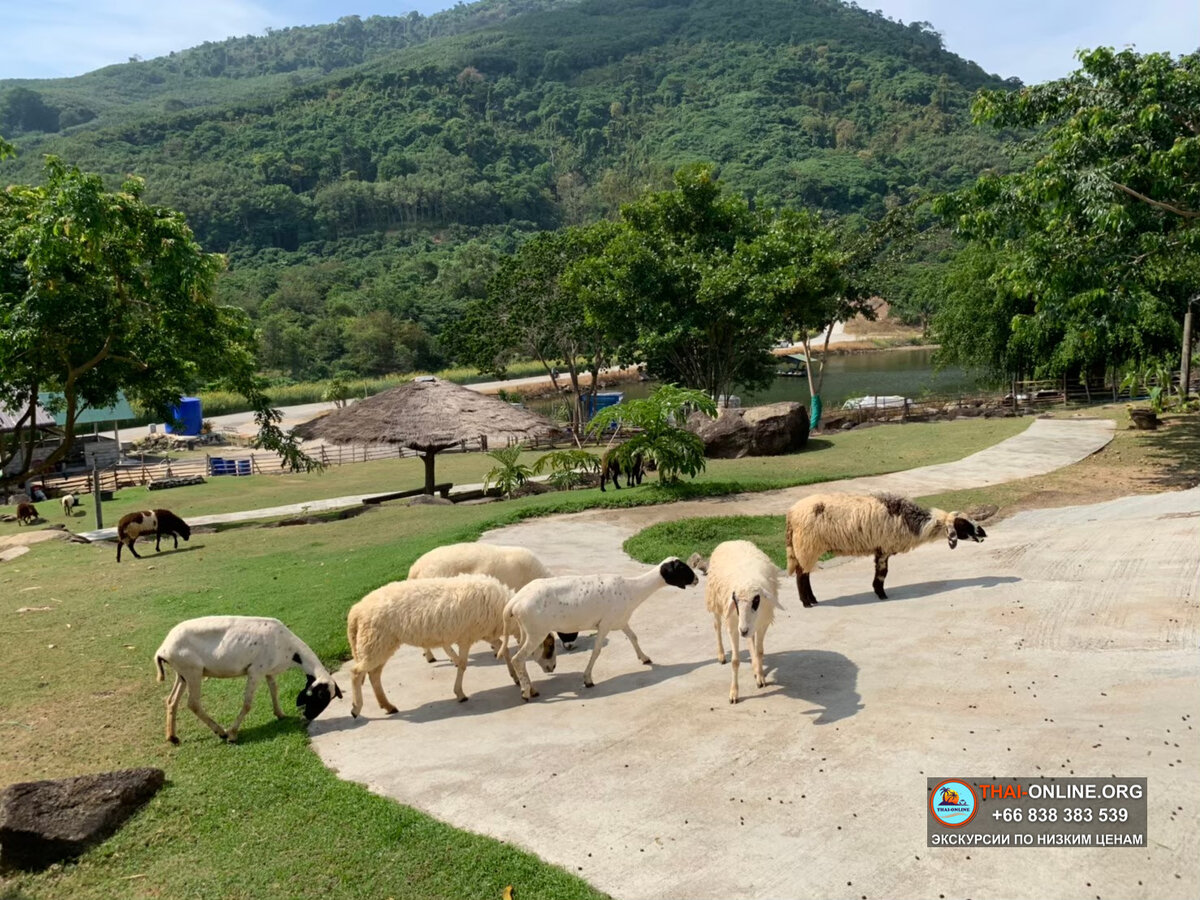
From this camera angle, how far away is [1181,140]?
1555 centimetres

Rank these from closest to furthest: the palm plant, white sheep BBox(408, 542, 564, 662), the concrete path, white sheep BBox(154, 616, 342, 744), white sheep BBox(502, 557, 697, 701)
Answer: the concrete path → white sheep BBox(154, 616, 342, 744) → white sheep BBox(502, 557, 697, 701) → white sheep BBox(408, 542, 564, 662) → the palm plant

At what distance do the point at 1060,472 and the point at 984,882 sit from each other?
56.6 ft

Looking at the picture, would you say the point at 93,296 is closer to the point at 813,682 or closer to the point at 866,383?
the point at 813,682

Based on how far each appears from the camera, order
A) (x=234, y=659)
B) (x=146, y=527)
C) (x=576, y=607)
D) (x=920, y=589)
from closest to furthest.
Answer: (x=234, y=659) < (x=576, y=607) < (x=920, y=589) < (x=146, y=527)

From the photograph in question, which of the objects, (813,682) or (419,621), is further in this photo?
(419,621)

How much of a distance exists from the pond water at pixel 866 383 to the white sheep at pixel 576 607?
111 feet

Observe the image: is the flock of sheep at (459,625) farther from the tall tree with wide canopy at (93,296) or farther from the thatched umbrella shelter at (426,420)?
the thatched umbrella shelter at (426,420)

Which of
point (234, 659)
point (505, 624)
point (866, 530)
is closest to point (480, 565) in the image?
point (505, 624)

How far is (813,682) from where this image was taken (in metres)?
7.86

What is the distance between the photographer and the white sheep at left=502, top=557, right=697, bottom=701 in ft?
27.7

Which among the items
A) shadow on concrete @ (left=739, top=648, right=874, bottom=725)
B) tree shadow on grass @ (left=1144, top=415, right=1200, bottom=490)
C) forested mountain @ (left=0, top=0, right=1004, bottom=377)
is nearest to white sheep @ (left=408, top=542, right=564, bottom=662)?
shadow on concrete @ (left=739, top=648, right=874, bottom=725)

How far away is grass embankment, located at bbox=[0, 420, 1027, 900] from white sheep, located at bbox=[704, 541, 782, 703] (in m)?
2.56

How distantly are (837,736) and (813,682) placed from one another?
1192mm

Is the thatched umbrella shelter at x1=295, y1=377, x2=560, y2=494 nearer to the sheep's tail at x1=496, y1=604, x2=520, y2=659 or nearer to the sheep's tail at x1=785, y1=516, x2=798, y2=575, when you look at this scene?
the sheep's tail at x1=785, y1=516, x2=798, y2=575
